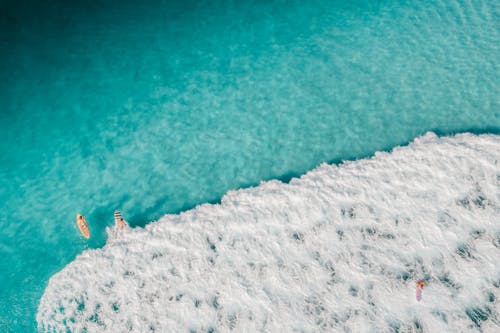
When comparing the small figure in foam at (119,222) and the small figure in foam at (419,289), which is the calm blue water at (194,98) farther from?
the small figure in foam at (419,289)

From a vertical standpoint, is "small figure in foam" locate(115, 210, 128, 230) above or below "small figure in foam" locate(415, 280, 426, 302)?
above

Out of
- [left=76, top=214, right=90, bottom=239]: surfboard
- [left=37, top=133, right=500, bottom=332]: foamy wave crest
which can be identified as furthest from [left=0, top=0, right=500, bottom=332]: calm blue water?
[left=37, top=133, right=500, bottom=332]: foamy wave crest

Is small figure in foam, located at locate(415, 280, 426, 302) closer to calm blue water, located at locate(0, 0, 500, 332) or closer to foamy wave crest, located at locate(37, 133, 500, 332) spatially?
foamy wave crest, located at locate(37, 133, 500, 332)

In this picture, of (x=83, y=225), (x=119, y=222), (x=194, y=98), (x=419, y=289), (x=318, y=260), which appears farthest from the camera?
(x=194, y=98)

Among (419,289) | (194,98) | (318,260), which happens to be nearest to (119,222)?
(318,260)

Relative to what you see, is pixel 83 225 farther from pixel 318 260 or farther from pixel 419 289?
pixel 419 289
